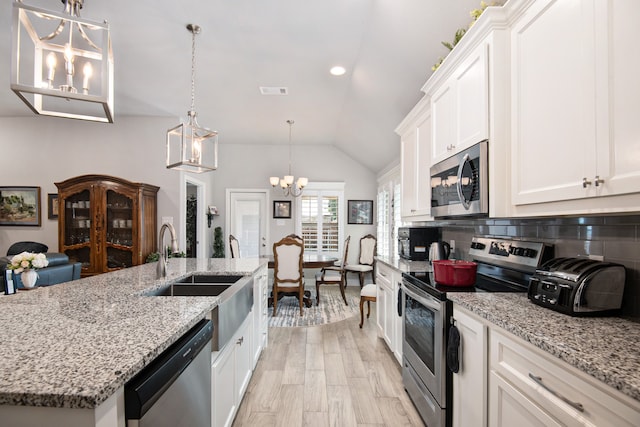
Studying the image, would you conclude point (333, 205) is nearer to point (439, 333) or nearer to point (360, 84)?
point (360, 84)

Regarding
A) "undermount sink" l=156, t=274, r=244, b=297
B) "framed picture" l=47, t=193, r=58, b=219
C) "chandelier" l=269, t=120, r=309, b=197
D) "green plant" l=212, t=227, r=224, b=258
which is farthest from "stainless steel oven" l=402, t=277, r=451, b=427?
"framed picture" l=47, t=193, r=58, b=219

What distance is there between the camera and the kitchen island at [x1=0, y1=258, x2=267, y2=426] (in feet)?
2.27

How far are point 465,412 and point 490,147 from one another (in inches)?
52.2

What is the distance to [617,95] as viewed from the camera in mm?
1012

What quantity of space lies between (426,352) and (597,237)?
109 cm

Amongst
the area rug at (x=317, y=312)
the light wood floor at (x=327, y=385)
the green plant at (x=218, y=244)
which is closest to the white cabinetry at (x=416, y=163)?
the light wood floor at (x=327, y=385)

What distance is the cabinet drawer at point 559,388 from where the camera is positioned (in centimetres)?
79

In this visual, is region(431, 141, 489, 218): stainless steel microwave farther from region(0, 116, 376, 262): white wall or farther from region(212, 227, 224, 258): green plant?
region(212, 227, 224, 258): green plant

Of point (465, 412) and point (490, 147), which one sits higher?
point (490, 147)

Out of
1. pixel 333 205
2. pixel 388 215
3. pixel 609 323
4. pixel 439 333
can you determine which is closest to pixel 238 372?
pixel 439 333

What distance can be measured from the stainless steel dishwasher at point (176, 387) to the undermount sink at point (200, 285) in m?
0.81

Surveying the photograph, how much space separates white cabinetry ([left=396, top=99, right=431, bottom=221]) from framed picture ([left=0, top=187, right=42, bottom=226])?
5.68 m

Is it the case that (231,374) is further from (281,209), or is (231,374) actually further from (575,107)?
(281,209)

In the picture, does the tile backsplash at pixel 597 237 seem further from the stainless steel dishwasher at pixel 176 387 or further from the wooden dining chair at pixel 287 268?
the wooden dining chair at pixel 287 268
